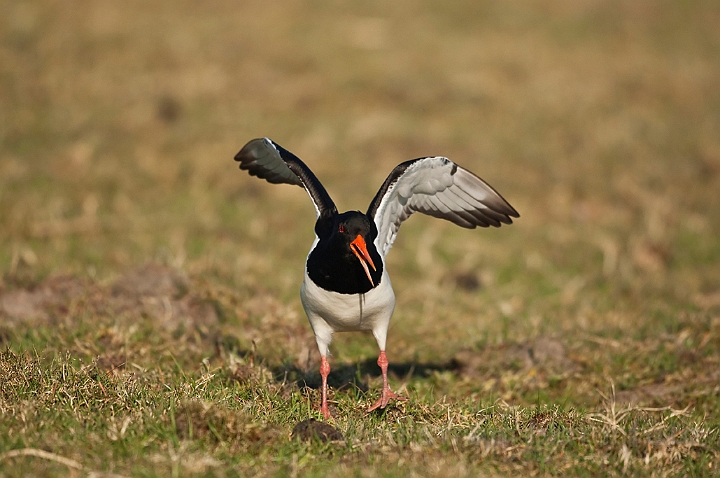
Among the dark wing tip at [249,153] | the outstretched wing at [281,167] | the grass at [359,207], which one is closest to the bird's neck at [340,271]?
the outstretched wing at [281,167]

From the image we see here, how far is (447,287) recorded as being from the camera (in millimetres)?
10094

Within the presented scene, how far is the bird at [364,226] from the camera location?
5.66 metres

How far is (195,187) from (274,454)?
805 cm

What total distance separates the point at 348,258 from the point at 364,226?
0.24m

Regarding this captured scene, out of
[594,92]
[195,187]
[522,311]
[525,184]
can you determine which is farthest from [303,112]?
[522,311]

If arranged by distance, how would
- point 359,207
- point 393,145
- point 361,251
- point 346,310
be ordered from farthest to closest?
point 393,145 → point 359,207 → point 346,310 → point 361,251

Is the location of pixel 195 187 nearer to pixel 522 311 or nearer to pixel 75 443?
pixel 522 311

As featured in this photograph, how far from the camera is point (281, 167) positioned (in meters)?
6.86

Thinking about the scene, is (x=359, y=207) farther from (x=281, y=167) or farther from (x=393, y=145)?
(x=281, y=167)

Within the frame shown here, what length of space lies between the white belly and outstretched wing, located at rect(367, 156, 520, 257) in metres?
0.69

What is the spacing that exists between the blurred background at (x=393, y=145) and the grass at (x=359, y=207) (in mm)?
51

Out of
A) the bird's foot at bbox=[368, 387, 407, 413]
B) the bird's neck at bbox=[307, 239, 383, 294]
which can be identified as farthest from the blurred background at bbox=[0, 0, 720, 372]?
the bird's neck at bbox=[307, 239, 383, 294]

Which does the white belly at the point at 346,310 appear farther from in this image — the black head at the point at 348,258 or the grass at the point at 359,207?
the grass at the point at 359,207

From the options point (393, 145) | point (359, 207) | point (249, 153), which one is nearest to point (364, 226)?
point (249, 153)
